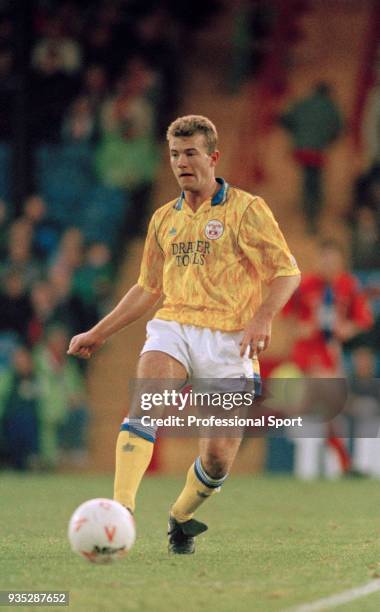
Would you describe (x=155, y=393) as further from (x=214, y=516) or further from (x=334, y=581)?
(x=214, y=516)

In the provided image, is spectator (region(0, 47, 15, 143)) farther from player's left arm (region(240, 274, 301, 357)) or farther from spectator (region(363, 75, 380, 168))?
player's left arm (region(240, 274, 301, 357))

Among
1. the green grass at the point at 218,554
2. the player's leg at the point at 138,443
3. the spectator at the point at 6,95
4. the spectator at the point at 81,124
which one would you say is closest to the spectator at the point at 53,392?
the green grass at the point at 218,554

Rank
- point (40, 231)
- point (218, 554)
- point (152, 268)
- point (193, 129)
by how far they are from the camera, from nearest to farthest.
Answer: point (193, 129), point (218, 554), point (152, 268), point (40, 231)

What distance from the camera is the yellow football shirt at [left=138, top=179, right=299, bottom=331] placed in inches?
269

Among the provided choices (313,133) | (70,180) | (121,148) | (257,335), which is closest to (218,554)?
(257,335)

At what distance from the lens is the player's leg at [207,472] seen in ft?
22.2

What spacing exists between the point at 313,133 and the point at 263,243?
1013 cm

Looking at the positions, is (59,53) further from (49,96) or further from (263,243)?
(263,243)

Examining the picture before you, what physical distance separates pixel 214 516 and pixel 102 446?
20.0 feet

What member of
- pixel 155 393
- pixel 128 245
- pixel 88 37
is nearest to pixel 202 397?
pixel 155 393

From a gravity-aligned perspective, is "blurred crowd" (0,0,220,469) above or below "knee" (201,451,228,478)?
above

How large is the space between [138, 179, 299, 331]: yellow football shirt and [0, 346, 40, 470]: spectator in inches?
303

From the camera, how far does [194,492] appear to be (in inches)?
272

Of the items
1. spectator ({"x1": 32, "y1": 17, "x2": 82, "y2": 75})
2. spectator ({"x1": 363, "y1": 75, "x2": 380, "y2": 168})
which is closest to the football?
spectator ({"x1": 363, "y1": 75, "x2": 380, "y2": 168})
